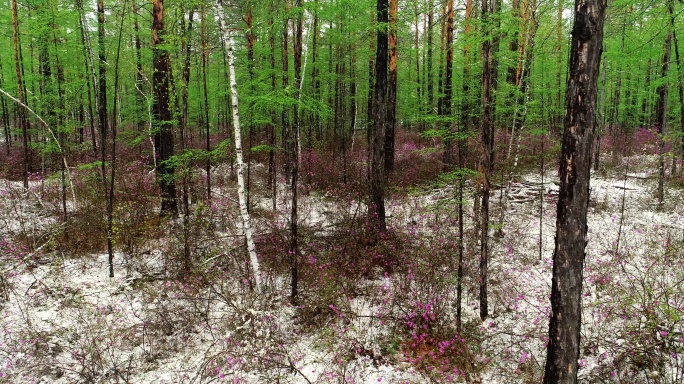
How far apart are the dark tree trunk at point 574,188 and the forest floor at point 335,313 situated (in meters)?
1.42

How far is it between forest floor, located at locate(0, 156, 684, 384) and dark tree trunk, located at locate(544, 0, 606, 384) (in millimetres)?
1425

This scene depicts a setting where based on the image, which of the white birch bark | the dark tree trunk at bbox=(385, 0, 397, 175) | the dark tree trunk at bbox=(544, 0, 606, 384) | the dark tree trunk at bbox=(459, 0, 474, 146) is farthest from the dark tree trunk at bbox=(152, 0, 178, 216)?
the dark tree trunk at bbox=(544, 0, 606, 384)

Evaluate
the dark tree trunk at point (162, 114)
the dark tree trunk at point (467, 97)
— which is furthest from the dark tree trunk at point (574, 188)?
the dark tree trunk at point (162, 114)

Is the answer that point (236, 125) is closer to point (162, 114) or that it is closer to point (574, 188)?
point (574, 188)

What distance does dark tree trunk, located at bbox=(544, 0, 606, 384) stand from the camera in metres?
3.39

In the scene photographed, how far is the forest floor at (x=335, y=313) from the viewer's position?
17.2ft

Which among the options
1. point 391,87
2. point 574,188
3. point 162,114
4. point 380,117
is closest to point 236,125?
point 380,117

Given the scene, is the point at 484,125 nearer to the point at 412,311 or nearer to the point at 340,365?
the point at 412,311

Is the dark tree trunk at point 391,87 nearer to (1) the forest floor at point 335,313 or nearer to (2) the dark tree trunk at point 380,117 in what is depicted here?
(2) the dark tree trunk at point 380,117

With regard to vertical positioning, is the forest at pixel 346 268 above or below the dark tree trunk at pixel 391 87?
below

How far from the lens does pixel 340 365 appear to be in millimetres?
5387

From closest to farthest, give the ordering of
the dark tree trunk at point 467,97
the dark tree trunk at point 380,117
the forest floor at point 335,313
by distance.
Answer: the forest floor at point 335,313, the dark tree trunk at point 467,97, the dark tree trunk at point 380,117

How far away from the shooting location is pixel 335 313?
668 centimetres

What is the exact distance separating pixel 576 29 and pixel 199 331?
24.2 ft
